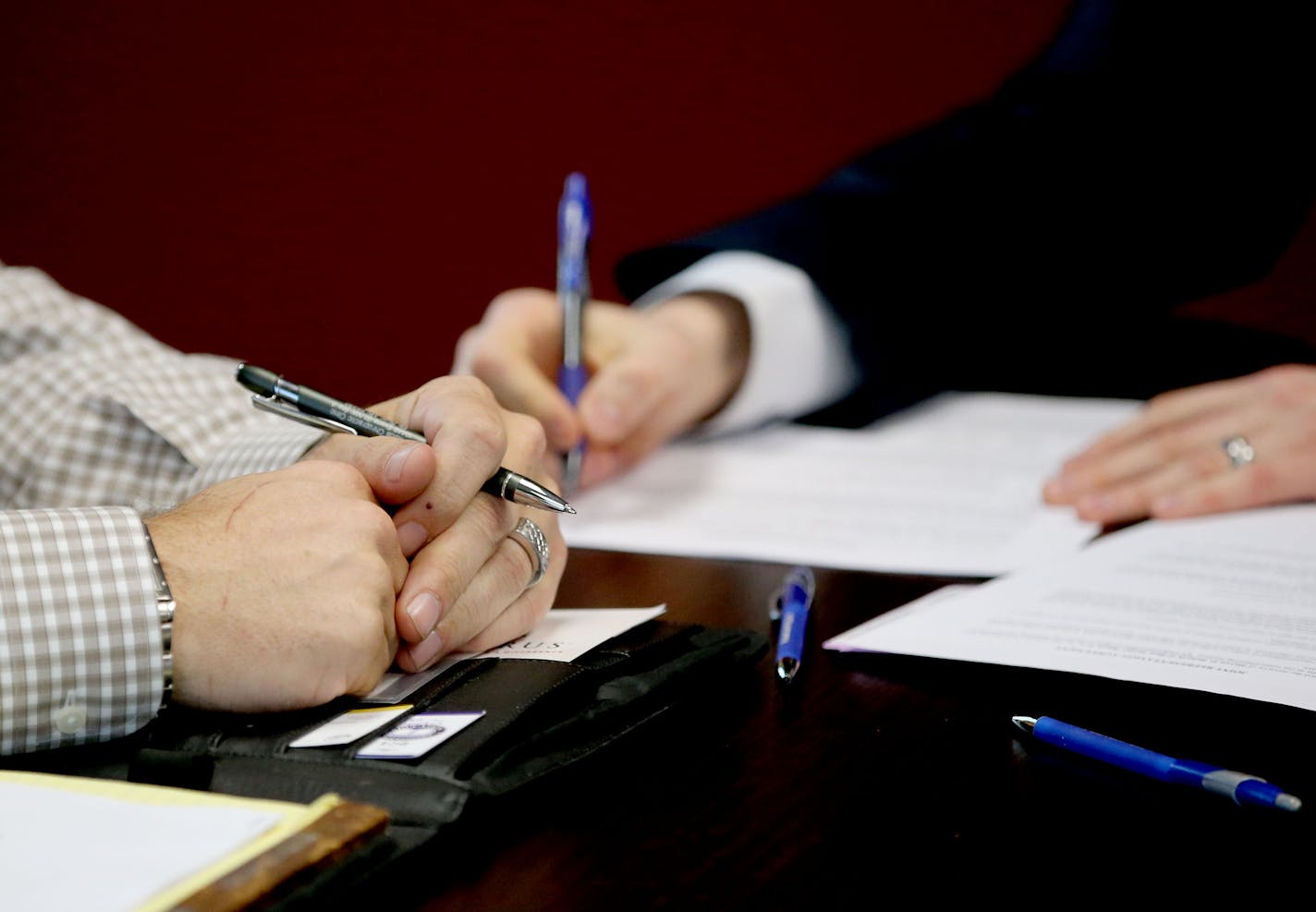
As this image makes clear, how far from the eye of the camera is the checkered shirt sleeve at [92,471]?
23.2 inches

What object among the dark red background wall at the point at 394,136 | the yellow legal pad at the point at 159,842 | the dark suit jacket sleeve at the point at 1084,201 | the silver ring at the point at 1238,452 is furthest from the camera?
the dark red background wall at the point at 394,136

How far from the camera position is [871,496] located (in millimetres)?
1131

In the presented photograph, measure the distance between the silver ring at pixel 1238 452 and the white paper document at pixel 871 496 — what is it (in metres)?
0.14

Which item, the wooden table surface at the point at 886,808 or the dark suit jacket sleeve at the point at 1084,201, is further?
the dark suit jacket sleeve at the point at 1084,201

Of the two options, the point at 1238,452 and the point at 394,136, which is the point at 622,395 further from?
the point at 394,136

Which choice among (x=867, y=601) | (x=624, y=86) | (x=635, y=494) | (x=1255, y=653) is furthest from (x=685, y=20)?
(x=1255, y=653)

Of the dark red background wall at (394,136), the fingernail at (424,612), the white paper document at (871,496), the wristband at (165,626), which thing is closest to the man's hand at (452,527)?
the fingernail at (424,612)

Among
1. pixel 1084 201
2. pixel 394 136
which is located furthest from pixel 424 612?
pixel 394 136

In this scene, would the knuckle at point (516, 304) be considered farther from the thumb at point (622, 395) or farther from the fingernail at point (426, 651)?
the fingernail at point (426, 651)

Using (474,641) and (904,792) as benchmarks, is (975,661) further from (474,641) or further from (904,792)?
(474,641)

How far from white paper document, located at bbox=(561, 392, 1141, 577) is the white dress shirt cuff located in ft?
0.12

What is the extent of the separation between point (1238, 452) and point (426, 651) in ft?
2.52

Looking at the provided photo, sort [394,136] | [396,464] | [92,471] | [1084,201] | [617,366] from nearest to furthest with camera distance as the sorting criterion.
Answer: [396,464] < [92,471] < [617,366] < [1084,201] < [394,136]

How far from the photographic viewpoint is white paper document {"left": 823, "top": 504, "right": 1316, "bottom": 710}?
70 cm
